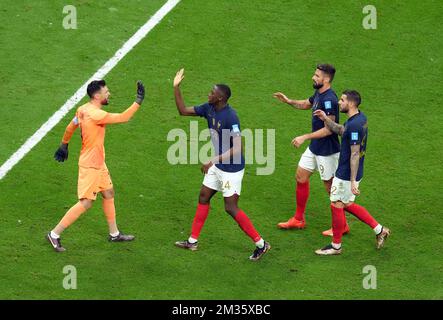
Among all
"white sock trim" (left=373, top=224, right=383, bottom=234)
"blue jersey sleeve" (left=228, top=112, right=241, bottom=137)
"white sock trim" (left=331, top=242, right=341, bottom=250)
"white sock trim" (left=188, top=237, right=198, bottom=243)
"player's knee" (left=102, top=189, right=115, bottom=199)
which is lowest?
"white sock trim" (left=331, top=242, right=341, bottom=250)

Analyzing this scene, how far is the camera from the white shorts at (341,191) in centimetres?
1439

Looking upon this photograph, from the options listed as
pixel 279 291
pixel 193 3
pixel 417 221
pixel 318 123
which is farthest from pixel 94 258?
pixel 193 3

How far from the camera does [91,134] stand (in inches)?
556

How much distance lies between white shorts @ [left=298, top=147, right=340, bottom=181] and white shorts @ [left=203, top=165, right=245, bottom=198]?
1.15m

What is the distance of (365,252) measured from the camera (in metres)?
14.6

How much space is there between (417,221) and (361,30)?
4.74 m

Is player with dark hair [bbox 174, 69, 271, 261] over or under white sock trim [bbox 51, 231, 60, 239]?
over

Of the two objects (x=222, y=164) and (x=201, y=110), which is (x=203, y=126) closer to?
(x=201, y=110)

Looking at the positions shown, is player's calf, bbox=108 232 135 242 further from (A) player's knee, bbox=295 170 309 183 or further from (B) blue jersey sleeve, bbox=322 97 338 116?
(B) blue jersey sleeve, bbox=322 97 338 116

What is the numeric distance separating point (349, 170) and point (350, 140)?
0.42 m

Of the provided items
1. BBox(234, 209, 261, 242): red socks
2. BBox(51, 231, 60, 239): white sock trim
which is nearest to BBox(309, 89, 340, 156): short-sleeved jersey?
BBox(234, 209, 261, 242): red socks

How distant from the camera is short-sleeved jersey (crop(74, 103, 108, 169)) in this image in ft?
46.1

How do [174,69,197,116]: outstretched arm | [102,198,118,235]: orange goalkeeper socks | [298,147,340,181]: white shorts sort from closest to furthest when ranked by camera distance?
[174,69,197,116]: outstretched arm < [102,198,118,235]: orange goalkeeper socks < [298,147,340,181]: white shorts

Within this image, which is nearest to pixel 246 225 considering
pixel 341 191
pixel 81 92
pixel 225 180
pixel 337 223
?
pixel 225 180
